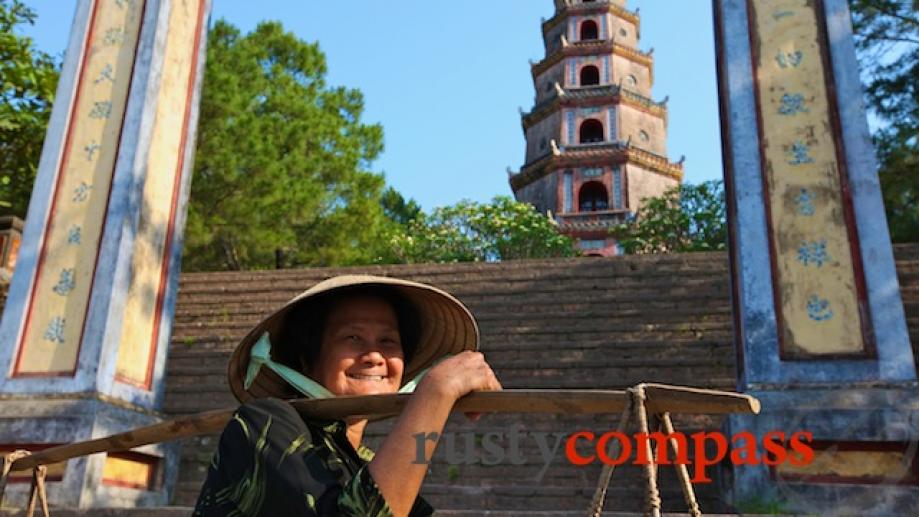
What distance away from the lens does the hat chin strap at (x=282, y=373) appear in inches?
61.9

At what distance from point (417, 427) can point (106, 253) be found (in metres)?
5.52

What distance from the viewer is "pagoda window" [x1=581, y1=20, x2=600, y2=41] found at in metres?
27.8

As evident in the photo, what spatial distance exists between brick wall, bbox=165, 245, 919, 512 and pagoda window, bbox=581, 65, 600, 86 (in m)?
19.7

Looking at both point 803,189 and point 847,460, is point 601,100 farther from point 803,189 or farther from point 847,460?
point 847,460

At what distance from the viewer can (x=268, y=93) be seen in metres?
18.1

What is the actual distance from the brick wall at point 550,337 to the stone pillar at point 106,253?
28.7 inches

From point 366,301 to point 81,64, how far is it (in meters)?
6.25

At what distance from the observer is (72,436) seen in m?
5.42

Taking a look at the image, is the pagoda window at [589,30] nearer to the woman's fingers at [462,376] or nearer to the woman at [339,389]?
the woman at [339,389]

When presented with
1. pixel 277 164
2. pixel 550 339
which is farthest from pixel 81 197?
pixel 277 164

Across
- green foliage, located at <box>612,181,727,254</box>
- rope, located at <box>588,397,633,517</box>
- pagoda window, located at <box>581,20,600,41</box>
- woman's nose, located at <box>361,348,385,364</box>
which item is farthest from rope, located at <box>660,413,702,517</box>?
pagoda window, located at <box>581,20,600,41</box>

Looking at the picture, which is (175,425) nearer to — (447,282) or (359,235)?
(447,282)

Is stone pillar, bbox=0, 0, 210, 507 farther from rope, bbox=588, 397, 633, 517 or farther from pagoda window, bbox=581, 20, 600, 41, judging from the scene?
pagoda window, bbox=581, 20, 600, 41

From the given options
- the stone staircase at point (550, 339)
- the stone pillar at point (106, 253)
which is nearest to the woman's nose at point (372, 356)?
the stone staircase at point (550, 339)
